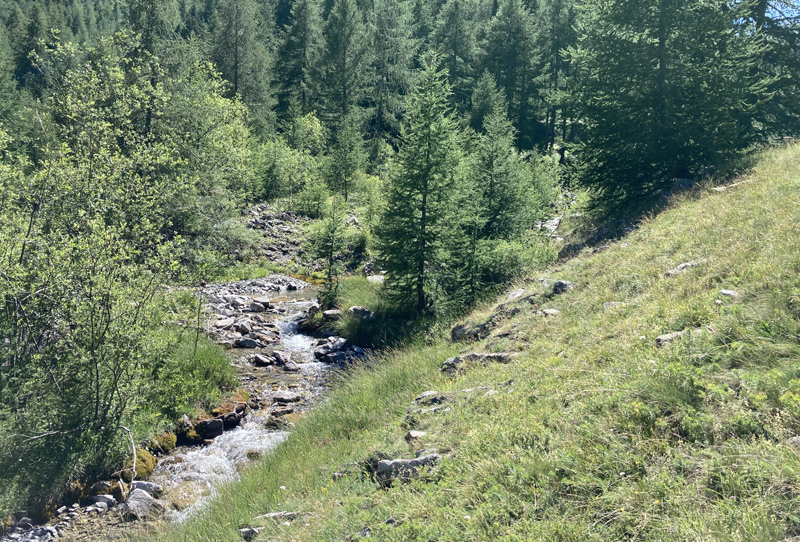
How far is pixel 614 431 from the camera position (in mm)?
3906

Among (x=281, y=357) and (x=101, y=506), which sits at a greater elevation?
(x=281, y=357)

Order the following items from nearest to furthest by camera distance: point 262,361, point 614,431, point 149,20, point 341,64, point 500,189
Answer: point 614,431 → point 262,361 → point 500,189 → point 149,20 → point 341,64

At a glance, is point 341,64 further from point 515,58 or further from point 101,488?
point 101,488

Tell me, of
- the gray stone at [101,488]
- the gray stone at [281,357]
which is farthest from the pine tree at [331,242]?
the gray stone at [101,488]

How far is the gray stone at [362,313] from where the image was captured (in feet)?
60.6

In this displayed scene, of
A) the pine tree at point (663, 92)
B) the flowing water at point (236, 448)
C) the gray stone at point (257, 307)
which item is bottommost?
the flowing water at point (236, 448)

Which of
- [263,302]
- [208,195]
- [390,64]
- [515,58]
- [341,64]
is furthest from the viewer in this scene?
[390,64]

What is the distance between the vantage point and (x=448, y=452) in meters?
4.92

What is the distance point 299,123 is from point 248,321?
108 ft

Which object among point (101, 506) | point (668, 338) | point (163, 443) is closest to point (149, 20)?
point (163, 443)

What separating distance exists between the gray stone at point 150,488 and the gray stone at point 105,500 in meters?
0.38

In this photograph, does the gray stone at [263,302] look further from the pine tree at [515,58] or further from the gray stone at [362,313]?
the pine tree at [515,58]

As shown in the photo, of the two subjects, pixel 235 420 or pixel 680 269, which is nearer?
pixel 680 269

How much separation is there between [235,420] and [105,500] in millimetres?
3581
